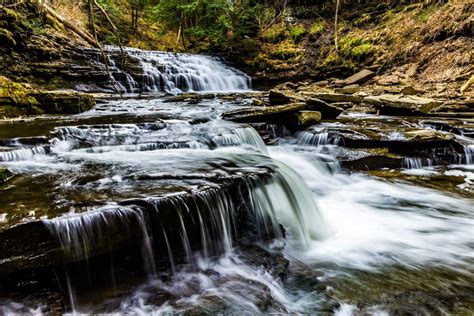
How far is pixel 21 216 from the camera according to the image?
2.87m

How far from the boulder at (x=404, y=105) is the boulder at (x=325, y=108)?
1.56m

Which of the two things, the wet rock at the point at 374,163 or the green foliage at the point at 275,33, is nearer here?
the wet rock at the point at 374,163

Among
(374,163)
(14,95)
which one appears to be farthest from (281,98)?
(14,95)

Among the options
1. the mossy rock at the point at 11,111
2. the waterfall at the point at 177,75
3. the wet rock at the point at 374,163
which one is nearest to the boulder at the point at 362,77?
the waterfall at the point at 177,75

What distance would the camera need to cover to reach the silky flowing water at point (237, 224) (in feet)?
9.55

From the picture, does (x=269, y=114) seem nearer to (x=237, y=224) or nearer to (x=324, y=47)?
(x=237, y=224)

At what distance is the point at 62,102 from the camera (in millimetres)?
9125

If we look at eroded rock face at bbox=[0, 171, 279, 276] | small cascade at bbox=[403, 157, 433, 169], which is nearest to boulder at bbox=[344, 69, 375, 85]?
small cascade at bbox=[403, 157, 433, 169]

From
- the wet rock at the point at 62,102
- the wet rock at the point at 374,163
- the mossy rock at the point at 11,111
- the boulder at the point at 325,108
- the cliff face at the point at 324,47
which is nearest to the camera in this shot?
the wet rock at the point at 374,163

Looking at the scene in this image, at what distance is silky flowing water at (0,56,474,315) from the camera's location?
9.55 ft

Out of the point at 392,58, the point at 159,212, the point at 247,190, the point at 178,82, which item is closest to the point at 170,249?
the point at 159,212

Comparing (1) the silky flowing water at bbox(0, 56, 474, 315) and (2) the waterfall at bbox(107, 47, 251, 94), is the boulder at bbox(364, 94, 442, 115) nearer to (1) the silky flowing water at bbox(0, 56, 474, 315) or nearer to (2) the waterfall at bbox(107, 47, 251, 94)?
(1) the silky flowing water at bbox(0, 56, 474, 315)

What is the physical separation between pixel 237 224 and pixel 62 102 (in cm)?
727

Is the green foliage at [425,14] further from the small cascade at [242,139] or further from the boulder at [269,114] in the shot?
the small cascade at [242,139]
